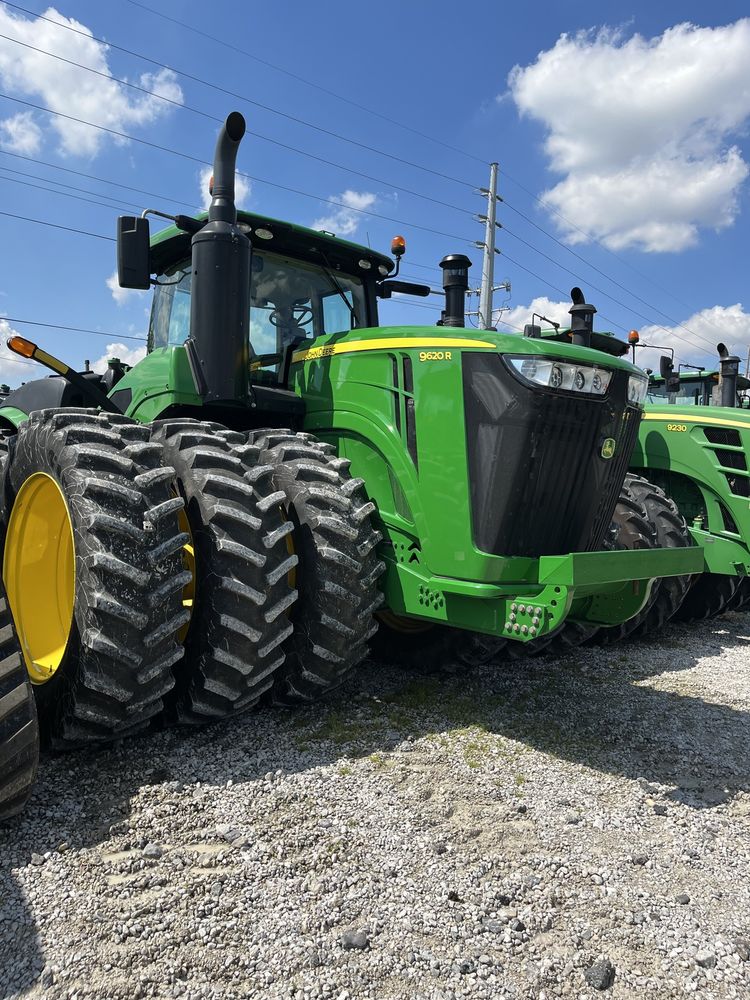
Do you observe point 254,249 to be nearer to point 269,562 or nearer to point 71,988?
point 269,562

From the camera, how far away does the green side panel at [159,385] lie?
4.19m

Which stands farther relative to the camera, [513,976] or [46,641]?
[46,641]

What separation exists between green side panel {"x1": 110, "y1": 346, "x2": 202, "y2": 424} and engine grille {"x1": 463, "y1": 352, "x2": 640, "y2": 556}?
163cm

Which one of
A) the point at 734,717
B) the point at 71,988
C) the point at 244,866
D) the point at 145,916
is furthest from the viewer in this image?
the point at 734,717

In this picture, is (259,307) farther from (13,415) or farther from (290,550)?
(13,415)

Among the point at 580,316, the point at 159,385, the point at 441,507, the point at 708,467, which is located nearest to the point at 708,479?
the point at 708,467

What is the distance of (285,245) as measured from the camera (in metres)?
4.75

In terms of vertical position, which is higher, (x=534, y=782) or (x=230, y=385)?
(x=230, y=385)

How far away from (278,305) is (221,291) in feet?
2.85

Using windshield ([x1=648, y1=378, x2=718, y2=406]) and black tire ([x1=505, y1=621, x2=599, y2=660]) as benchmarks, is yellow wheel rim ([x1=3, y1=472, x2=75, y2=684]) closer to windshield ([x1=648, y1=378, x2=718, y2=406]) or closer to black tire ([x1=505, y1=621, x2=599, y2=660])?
black tire ([x1=505, y1=621, x2=599, y2=660])

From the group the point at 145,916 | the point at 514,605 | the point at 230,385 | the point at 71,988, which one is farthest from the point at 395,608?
the point at 71,988

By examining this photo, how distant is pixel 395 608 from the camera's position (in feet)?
12.7

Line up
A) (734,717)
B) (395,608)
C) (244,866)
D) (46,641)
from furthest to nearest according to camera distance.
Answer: (734,717)
(395,608)
(46,641)
(244,866)

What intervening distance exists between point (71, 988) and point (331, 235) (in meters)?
4.26
